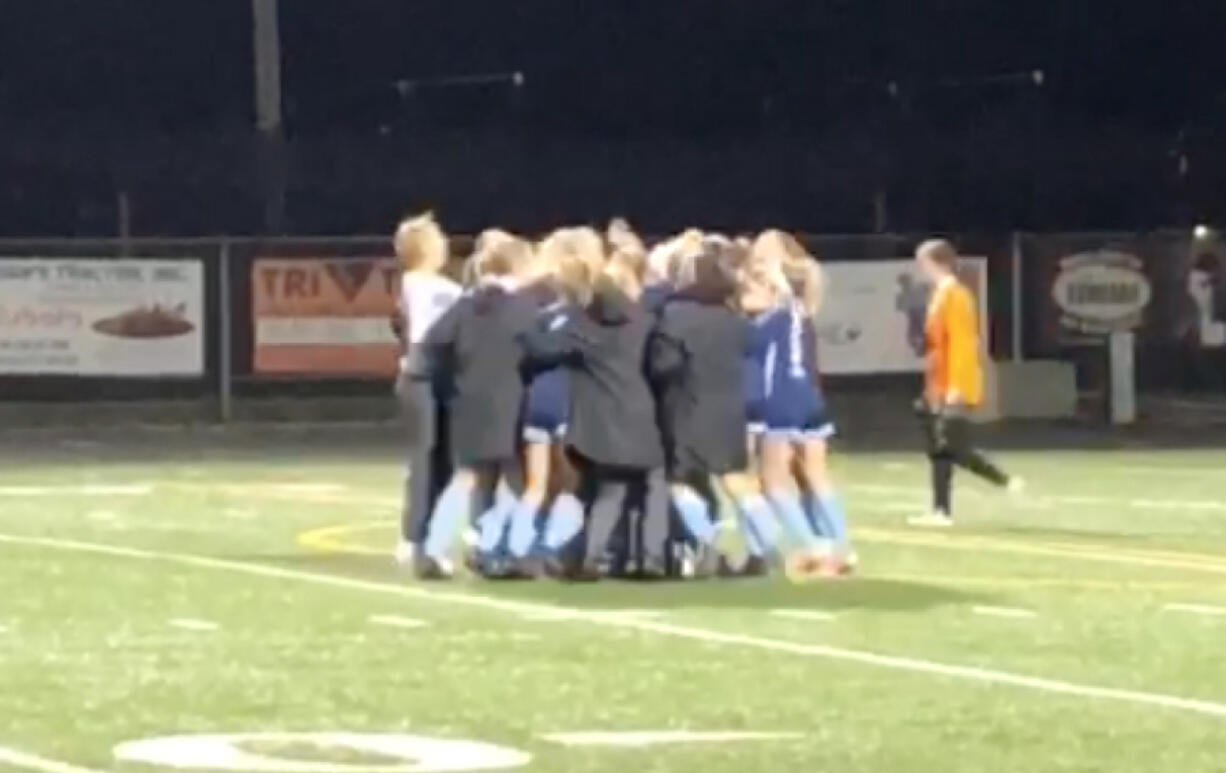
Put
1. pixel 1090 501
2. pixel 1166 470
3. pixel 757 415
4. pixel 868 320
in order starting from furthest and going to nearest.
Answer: pixel 868 320 → pixel 1166 470 → pixel 1090 501 → pixel 757 415

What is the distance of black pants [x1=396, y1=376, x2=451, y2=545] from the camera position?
765 inches

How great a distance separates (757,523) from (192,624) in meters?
3.73

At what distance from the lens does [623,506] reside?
756 inches

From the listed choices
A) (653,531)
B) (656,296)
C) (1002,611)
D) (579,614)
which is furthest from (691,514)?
(1002,611)

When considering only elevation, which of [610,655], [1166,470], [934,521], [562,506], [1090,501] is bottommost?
[1166,470]

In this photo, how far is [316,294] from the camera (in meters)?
40.0

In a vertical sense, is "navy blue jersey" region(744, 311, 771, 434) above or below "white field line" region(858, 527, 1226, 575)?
above

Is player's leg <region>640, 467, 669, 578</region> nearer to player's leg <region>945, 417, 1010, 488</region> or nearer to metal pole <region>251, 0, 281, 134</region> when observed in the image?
player's leg <region>945, 417, 1010, 488</region>

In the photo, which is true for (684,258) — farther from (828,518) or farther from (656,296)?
(828,518)

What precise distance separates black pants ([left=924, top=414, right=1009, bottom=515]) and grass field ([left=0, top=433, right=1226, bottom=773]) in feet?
1.13

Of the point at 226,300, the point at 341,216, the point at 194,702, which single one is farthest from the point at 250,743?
the point at 341,216

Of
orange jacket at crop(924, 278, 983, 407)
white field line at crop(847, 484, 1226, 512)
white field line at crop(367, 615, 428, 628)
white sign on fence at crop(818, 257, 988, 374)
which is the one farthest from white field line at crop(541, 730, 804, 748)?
white sign on fence at crop(818, 257, 988, 374)

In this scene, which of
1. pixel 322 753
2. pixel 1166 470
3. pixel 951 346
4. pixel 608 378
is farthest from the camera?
pixel 1166 470

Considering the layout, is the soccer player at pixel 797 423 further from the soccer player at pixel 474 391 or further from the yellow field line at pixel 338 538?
the yellow field line at pixel 338 538
